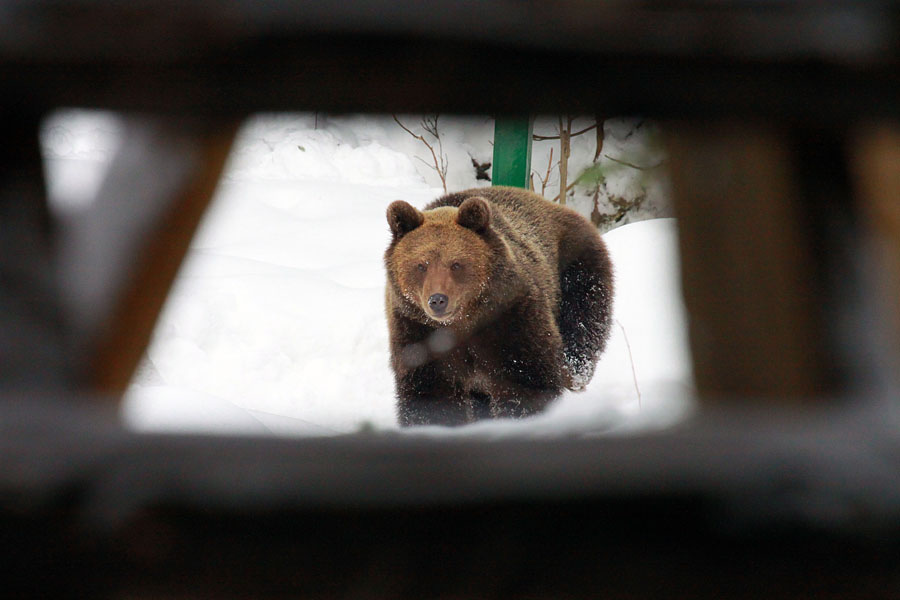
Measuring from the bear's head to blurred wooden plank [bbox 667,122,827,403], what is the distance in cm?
242

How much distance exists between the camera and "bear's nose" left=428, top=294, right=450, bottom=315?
2684 mm

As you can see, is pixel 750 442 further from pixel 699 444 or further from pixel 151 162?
pixel 151 162

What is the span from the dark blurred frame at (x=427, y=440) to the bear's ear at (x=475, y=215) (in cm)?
253

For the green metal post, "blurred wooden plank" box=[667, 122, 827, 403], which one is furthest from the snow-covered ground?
"blurred wooden plank" box=[667, 122, 827, 403]

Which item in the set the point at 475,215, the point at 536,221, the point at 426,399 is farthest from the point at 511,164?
the point at 426,399

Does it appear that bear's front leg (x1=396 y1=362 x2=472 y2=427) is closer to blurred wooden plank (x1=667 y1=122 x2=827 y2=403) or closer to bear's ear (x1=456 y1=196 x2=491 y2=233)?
bear's ear (x1=456 y1=196 x2=491 y2=233)

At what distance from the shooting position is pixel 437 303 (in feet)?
8.84

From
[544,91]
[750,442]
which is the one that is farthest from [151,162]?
[750,442]

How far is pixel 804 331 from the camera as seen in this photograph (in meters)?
0.35

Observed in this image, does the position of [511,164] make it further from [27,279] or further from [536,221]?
[27,279]

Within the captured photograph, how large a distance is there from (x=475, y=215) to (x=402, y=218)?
0.30m

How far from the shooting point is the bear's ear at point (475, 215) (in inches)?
112

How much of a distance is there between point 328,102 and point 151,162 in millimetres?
107

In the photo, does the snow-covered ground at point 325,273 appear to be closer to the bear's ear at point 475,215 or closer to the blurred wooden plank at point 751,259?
the bear's ear at point 475,215
